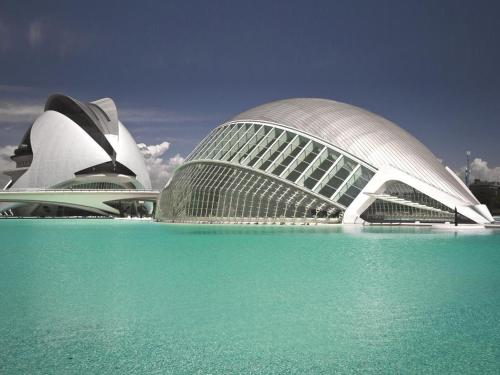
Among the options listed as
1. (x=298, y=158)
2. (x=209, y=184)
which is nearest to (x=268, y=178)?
(x=298, y=158)

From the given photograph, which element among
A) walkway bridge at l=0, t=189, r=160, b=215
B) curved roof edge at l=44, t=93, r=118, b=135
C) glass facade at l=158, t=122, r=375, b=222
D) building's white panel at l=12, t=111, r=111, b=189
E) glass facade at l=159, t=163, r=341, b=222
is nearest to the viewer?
glass facade at l=158, t=122, r=375, b=222

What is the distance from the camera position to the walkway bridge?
76.6 metres

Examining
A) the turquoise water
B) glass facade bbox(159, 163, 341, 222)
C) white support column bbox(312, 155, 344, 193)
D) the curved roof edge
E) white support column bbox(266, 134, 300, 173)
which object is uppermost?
the curved roof edge

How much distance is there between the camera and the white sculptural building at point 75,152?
89.6 m

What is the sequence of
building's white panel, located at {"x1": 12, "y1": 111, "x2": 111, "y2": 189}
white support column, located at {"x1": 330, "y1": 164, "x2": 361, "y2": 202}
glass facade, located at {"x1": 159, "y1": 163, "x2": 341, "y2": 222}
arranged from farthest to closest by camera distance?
building's white panel, located at {"x1": 12, "y1": 111, "x2": 111, "y2": 189} → glass facade, located at {"x1": 159, "y1": 163, "x2": 341, "y2": 222} → white support column, located at {"x1": 330, "y1": 164, "x2": 361, "y2": 202}

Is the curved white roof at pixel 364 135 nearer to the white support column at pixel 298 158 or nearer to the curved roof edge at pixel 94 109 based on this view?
the white support column at pixel 298 158

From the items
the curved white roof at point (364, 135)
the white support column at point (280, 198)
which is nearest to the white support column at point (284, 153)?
the curved white roof at point (364, 135)

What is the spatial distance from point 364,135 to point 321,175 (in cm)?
471

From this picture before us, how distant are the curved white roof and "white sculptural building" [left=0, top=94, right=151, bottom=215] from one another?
52138 millimetres

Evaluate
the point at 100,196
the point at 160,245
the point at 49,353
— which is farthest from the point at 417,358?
the point at 100,196

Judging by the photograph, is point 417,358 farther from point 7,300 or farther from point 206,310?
point 7,300

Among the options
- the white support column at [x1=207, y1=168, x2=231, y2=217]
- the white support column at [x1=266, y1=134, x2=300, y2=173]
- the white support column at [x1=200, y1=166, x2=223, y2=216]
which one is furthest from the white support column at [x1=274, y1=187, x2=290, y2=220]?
the white support column at [x1=200, y1=166, x2=223, y2=216]

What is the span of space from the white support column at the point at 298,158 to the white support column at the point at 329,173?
7.26 feet

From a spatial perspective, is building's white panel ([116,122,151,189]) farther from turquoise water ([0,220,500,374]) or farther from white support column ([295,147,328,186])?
turquoise water ([0,220,500,374])
